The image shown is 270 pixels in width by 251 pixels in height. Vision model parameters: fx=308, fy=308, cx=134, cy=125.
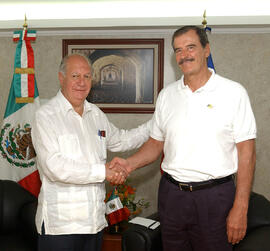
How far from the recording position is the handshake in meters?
2.00

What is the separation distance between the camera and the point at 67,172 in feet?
5.91

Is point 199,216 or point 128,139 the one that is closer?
point 199,216

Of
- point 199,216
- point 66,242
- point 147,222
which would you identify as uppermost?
point 199,216

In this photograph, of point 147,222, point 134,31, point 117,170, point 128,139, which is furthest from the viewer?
point 134,31

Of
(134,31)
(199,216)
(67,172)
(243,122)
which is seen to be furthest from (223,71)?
(67,172)

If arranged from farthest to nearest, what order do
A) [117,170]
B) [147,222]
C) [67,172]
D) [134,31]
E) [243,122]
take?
[134,31], [147,222], [117,170], [67,172], [243,122]

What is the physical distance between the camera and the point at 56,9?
3035mm

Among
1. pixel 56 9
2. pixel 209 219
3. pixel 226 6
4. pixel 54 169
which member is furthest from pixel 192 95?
pixel 56 9

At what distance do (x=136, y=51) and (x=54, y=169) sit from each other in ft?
5.65

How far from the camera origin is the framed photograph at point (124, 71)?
311 cm

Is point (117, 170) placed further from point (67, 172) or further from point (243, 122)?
point (243, 122)

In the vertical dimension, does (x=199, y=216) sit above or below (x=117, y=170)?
below

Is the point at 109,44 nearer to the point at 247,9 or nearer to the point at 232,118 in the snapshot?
the point at 247,9

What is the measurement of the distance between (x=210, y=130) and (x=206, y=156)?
0.49 feet
